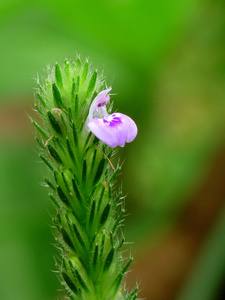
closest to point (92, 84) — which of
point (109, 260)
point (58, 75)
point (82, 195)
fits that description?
point (58, 75)

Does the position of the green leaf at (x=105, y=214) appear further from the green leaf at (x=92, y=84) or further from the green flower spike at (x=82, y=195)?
the green leaf at (x=92, y=84)

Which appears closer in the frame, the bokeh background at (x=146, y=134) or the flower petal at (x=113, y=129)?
the flower petal at (x=113, y=129)

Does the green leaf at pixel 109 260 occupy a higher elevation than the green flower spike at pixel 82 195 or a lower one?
lower

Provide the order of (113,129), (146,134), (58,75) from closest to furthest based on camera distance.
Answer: (113,129), (58,75), (146,134)

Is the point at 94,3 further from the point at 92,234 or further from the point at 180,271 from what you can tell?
the point at 92,234

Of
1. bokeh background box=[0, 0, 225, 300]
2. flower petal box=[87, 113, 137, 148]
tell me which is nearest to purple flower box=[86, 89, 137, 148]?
flower petal box=[87, 113, 137, 148]

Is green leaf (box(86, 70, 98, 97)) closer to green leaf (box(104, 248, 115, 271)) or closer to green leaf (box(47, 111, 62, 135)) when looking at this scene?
green leaf (box(47, 111, 62, 135))

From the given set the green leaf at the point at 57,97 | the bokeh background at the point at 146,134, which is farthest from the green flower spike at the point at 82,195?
the bokeh background at the point at 146,134

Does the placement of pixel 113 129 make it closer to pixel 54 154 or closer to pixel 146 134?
pixel 54 154
